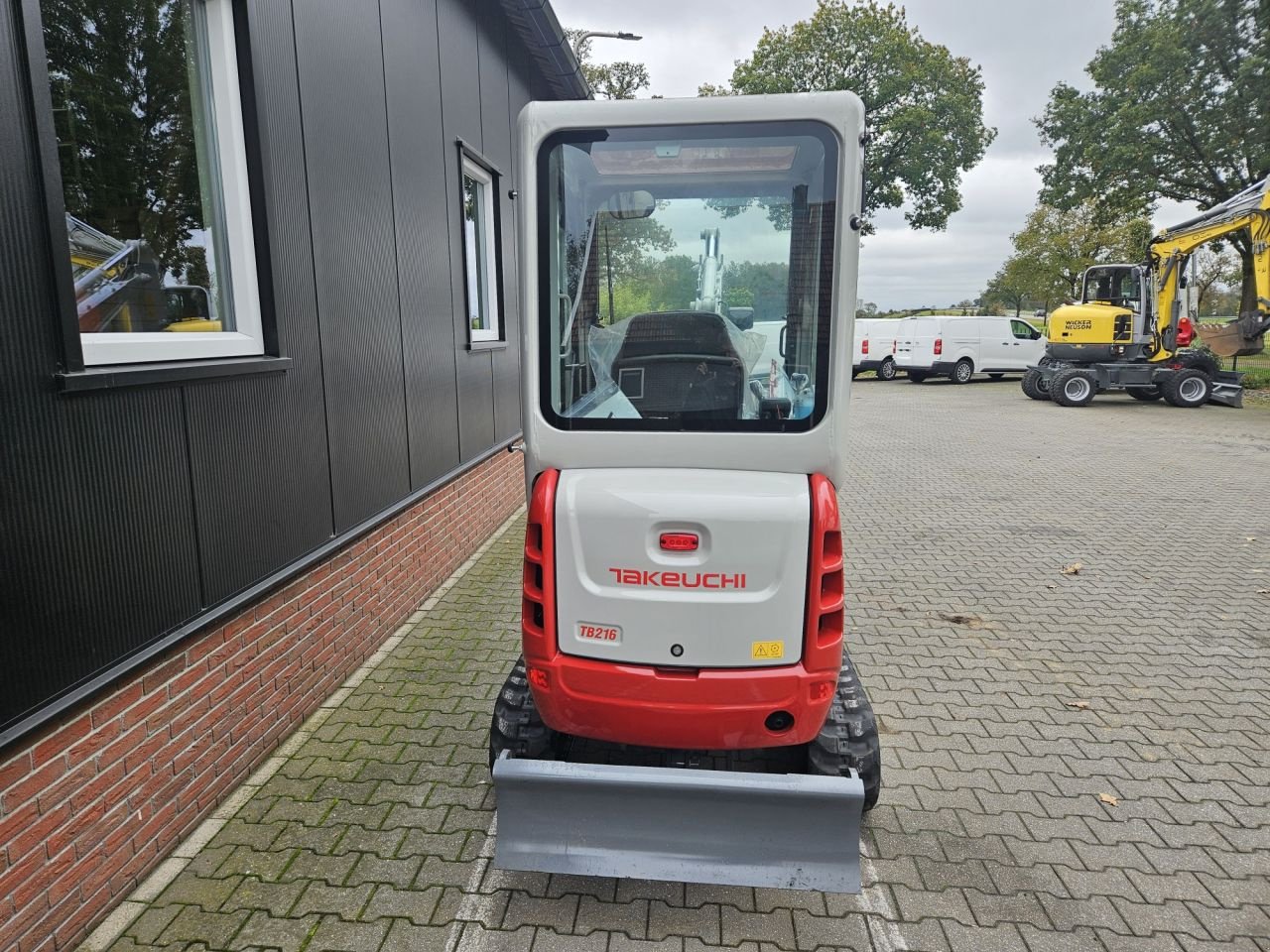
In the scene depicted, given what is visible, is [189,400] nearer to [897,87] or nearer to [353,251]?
[353,251]

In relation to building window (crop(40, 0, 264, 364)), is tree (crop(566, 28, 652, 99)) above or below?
above

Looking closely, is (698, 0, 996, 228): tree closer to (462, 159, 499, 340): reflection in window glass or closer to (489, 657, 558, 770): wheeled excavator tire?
(462, 159, 499, 340): reflection in window glass

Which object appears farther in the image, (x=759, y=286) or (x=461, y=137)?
(x=461, y=137)

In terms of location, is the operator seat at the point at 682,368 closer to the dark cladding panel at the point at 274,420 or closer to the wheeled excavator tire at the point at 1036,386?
the dark cladding panel at the point at 274,420

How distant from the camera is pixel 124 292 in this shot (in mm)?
3057

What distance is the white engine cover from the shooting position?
266cm

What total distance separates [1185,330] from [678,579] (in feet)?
64.4

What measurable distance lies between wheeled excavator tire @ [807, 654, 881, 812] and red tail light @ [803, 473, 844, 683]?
0.29 m

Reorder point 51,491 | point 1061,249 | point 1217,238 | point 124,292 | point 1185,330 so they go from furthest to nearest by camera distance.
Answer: point 1061,249 < point 1185,330 < point 1217,238 < point 124,292 < point 51,491

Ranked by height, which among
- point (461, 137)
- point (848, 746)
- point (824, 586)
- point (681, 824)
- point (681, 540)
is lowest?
point (681, 824)

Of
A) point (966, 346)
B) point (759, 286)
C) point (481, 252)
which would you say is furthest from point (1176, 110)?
point (759, 286)

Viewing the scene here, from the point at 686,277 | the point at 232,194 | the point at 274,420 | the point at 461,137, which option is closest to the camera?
the point at 686,277

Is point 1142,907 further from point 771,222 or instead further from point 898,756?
point 771,222

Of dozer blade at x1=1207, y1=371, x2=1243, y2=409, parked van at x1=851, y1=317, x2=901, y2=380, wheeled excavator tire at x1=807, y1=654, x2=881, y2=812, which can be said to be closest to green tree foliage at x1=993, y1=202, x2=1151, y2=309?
parked van at x1=851, y1=317, x2=901, y2=380
